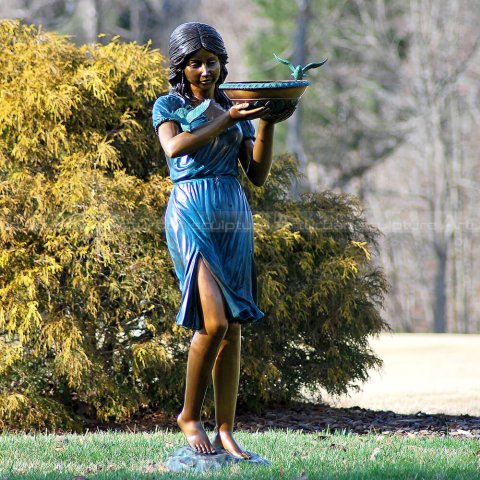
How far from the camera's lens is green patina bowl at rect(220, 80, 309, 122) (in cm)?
427

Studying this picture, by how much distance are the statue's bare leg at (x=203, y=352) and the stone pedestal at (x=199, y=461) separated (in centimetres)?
4

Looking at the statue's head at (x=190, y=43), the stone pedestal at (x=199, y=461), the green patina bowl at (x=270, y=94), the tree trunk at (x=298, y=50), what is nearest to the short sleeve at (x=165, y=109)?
the statue's head at (x=190, y=43)

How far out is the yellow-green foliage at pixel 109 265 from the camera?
752 cm

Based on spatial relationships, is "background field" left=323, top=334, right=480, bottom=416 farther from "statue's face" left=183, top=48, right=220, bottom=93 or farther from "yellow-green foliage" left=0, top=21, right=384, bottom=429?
"statue's face" left=183, top=48, right=220, bottom=93

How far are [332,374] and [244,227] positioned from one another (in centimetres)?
371

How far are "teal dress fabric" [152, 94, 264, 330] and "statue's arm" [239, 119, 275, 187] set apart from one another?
0.11m

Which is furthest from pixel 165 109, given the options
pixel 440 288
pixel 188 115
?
pixel 440 288

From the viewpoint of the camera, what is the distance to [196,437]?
183 inches

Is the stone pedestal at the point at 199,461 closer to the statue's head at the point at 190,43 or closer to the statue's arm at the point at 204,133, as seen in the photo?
the statue's arm at the point at 204,133

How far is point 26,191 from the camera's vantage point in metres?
7.71

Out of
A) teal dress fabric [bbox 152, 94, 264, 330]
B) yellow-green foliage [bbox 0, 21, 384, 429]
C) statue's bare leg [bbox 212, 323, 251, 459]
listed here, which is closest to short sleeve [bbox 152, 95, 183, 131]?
teal dress fabric [bbox 152, 94, 264, 330]

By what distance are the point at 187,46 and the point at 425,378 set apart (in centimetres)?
990

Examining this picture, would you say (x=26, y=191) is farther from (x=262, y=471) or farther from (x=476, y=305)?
(x=476, y=305)

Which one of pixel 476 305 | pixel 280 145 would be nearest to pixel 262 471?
pixel 280 145
